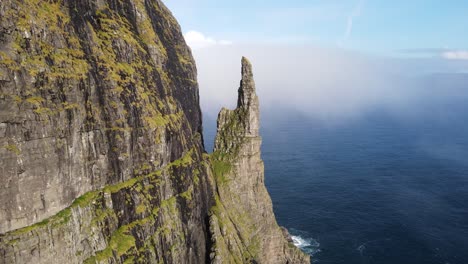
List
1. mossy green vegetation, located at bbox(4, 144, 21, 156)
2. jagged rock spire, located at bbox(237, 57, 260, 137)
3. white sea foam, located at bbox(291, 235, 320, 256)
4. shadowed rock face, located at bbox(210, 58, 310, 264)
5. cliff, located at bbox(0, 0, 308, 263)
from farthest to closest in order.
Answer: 1. white sea foam, located at bbox(291, 235, 320, 256)
2. jagged rock spire, located at bbox(237, 57, 260, 137)
3. shadowed rock face, located at bbox(210, 58, 310, 264)
4. cliff, located at bbox(0, 0, 308, 263)
5. mossy green vegetation, located at bbox(4, 144, 21, 156)

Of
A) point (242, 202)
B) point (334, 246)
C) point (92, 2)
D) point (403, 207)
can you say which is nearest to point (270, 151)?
point (403, 207)

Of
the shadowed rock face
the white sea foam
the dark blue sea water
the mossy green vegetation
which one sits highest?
the mossy green vegetation

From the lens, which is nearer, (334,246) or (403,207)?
(334,246)

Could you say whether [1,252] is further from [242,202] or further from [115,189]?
[242,202]

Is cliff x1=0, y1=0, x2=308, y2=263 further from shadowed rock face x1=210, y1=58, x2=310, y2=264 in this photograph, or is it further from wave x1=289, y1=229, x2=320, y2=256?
wave x1=289, y1=229, x2=320, y2=256

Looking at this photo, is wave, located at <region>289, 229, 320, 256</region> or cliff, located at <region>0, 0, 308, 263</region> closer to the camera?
cliff, located at <region>0, 0, 308, 263</region>

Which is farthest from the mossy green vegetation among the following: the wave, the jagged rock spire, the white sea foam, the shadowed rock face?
the white sea foam

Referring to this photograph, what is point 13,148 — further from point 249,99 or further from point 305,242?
point 305,242

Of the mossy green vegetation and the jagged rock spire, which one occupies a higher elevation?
the jagged rock spire
